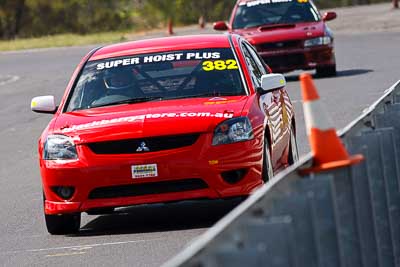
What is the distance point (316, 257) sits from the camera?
5.18 meters

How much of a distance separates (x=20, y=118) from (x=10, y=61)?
2103cm

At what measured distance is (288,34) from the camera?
26641mm

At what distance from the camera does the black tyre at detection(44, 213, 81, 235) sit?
36.1 ft

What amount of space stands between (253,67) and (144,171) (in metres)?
2.21

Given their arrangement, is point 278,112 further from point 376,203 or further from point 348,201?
point 348,201

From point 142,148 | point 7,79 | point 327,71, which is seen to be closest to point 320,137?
point 142,148

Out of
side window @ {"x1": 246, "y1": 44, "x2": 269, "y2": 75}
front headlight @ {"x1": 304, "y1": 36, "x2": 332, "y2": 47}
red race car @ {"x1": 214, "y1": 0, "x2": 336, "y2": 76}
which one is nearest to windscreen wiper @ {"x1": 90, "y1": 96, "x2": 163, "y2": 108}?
side window @ {"x1": 246, "y1": 44, "x2": 269, "y2": 75}

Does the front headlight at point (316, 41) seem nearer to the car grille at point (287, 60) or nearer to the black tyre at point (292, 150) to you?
the car grille at point (287, 60)

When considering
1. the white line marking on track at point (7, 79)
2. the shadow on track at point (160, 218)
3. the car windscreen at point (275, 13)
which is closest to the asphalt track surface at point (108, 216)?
the shadow on track at point (160, 218)

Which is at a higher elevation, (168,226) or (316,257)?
(316,257)

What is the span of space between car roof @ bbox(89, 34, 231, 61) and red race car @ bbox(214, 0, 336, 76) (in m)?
14.1

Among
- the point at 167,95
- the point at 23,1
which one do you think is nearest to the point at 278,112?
the point at 167,95

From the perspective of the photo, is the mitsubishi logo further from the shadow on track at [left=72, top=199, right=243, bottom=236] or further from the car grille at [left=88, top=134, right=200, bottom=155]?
the shadow on track at [left=72, top=199, right=243, bottom=236]

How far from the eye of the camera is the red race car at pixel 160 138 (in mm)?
10469
